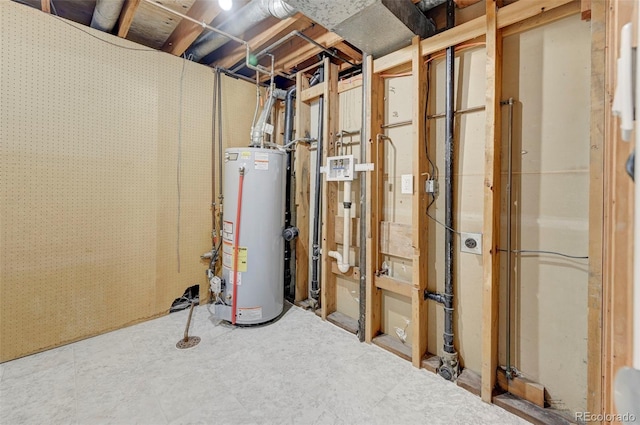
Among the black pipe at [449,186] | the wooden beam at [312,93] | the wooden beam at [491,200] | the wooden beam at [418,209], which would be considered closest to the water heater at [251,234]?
the wooden beam at [312,93]

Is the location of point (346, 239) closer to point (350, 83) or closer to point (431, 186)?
point (431, 186)

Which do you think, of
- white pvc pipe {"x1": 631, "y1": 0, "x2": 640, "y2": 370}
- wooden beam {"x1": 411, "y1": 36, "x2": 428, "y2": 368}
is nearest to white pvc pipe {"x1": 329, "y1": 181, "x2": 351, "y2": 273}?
wooden beam {"x1": 411, "y1": 36, "x2": 428, "y2": 368}

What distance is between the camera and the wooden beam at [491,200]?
1.56 metres

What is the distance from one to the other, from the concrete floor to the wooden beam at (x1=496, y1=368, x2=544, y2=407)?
0.58 feet

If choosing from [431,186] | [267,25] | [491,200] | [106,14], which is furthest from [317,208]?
[106,14]

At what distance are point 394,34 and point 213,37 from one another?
1685 millimetres

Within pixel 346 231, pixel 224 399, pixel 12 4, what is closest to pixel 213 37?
pixel 12 4

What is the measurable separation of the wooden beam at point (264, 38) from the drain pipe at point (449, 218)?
1128mm

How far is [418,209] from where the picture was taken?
6.30 ft

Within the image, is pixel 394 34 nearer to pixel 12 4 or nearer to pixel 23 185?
pixel 12 4

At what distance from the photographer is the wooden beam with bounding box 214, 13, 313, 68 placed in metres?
2.21

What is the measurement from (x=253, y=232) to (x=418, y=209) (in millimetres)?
1414

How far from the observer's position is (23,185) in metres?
1.97

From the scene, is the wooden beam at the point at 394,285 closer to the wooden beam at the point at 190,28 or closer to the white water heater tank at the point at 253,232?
the white water heater tank at the point at 253,232
